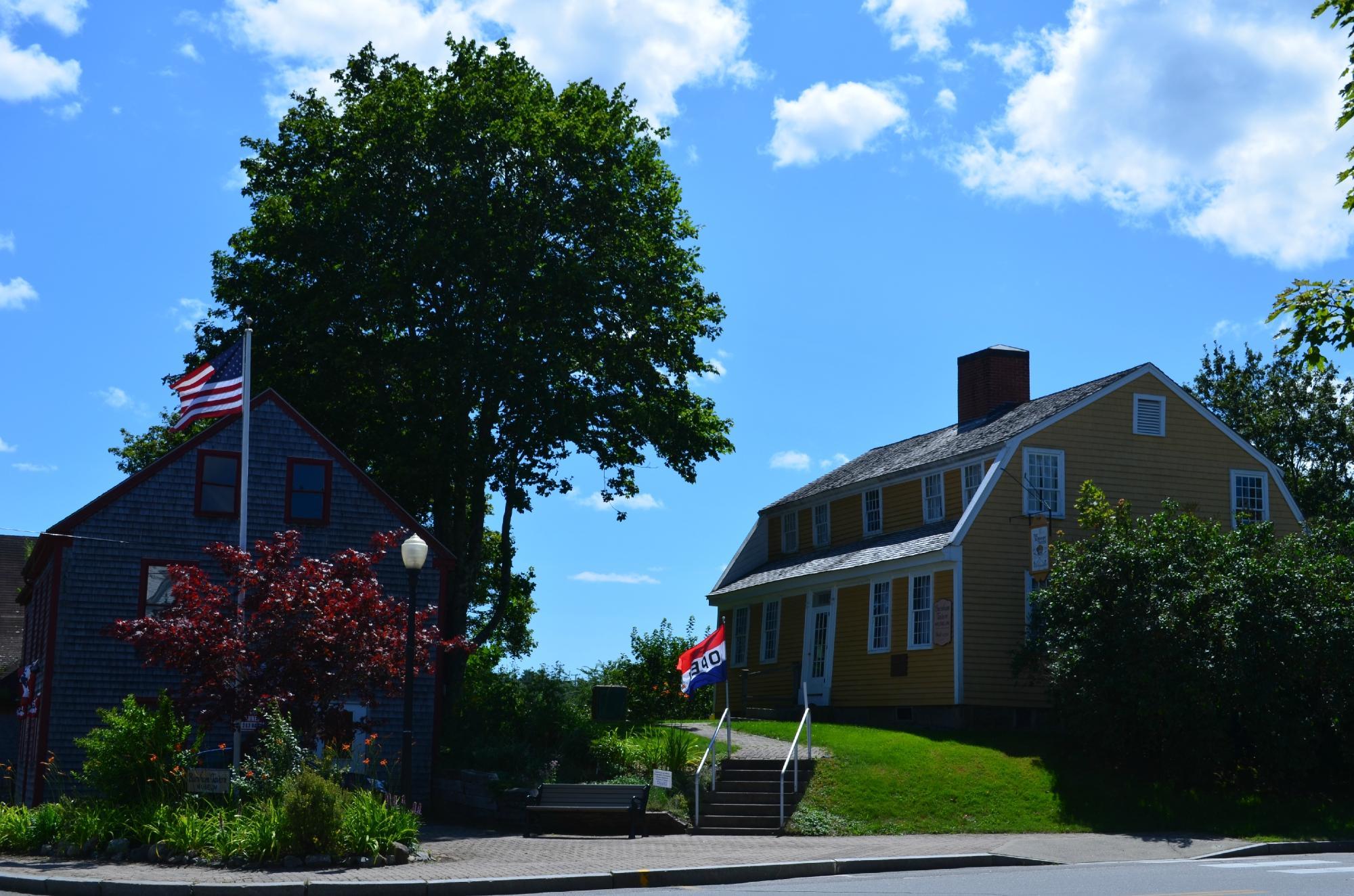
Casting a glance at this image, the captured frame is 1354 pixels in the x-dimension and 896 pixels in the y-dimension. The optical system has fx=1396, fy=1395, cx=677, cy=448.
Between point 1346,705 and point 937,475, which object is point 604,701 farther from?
point 1346,705

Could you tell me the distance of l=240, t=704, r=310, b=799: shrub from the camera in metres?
19.3

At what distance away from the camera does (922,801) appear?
23578 mm

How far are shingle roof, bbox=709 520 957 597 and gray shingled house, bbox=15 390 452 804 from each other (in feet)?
33.7

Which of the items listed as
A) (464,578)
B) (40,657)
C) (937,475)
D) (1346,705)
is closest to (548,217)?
(464,578)

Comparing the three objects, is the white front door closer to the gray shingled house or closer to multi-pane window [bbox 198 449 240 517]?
the gray shingled house

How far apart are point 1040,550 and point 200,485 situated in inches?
699

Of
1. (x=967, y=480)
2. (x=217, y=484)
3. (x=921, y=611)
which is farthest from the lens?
(x=967, y=480)

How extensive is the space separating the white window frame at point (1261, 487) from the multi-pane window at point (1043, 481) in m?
4.88

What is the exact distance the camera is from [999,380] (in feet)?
121

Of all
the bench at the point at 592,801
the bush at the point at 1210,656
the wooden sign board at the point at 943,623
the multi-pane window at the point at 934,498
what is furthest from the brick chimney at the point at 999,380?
the bench at the point at 592,801

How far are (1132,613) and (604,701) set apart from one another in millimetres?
10393

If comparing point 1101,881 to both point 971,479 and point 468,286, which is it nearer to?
point 971,479

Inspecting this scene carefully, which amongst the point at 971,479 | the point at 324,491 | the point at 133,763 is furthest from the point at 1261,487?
the point at 133,763

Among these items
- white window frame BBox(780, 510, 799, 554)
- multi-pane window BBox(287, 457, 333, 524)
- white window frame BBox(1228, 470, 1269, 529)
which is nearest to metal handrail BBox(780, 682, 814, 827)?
multi-pane window BBox(287, 457, 333, 524)
